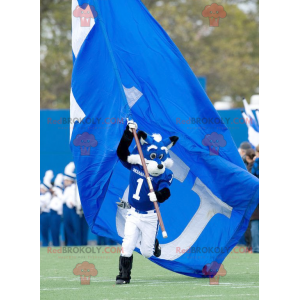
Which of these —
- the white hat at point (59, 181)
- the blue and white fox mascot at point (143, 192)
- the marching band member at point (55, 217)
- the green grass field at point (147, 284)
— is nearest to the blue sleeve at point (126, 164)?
the blue and white fox mascot at point (143, 192)

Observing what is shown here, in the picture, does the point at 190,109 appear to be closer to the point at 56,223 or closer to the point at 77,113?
the point at 77,113

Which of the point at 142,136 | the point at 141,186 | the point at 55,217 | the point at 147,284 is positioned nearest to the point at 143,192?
the point at 141,186

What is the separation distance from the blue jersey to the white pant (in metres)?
0.11

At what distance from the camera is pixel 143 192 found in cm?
988

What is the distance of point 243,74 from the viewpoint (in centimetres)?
3888

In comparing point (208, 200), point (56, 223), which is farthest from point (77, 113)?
point (56, 223)

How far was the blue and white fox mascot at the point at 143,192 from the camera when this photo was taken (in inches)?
386

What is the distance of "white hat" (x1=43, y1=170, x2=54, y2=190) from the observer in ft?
57.7

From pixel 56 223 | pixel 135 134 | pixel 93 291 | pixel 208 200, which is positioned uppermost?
pixel 135 134

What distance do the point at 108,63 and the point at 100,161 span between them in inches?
48.1

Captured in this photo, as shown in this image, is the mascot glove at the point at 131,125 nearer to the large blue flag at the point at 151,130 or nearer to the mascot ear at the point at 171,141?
the large blue flag at the point at 151,130

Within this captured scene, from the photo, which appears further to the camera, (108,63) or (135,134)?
(108,63)

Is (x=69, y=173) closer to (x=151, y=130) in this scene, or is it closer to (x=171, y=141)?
(x=151, y=130)

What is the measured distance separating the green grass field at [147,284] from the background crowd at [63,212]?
3843 millimetres
